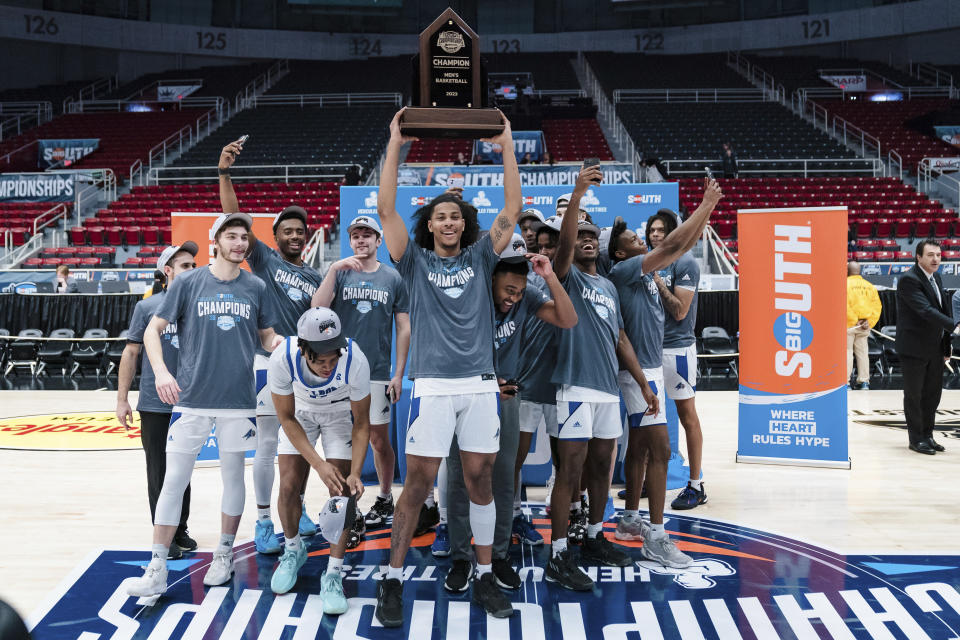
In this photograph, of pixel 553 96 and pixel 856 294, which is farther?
pixel 553 96

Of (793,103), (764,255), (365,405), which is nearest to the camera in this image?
(365,405)

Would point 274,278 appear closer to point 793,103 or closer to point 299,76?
point 793,103

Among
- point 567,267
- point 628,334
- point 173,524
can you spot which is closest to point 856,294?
point 628,334

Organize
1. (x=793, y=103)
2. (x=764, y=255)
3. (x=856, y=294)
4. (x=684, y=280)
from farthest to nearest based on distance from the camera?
(x=793, y=103) < (x=856, y=294) < (x=764, y=255) < (x=684, y=280)

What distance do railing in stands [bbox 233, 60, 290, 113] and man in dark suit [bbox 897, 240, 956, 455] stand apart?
23249 mm

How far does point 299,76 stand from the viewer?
28797 millimetres

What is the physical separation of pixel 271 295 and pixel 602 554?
218 cm

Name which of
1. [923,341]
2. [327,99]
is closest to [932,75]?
[327,99]

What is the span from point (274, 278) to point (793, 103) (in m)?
24.6

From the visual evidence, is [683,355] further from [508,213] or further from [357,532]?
[357,532]

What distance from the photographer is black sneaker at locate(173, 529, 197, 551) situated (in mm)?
4129

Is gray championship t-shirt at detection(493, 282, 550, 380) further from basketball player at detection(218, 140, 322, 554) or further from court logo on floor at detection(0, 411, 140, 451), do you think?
court logo on floor at detection(0, 411, 140, 451)

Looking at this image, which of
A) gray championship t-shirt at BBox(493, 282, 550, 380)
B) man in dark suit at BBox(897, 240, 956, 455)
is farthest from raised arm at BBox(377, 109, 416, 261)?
man in dark suit at BBox(897, 240, 956, 455)

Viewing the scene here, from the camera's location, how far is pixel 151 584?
3.38m
